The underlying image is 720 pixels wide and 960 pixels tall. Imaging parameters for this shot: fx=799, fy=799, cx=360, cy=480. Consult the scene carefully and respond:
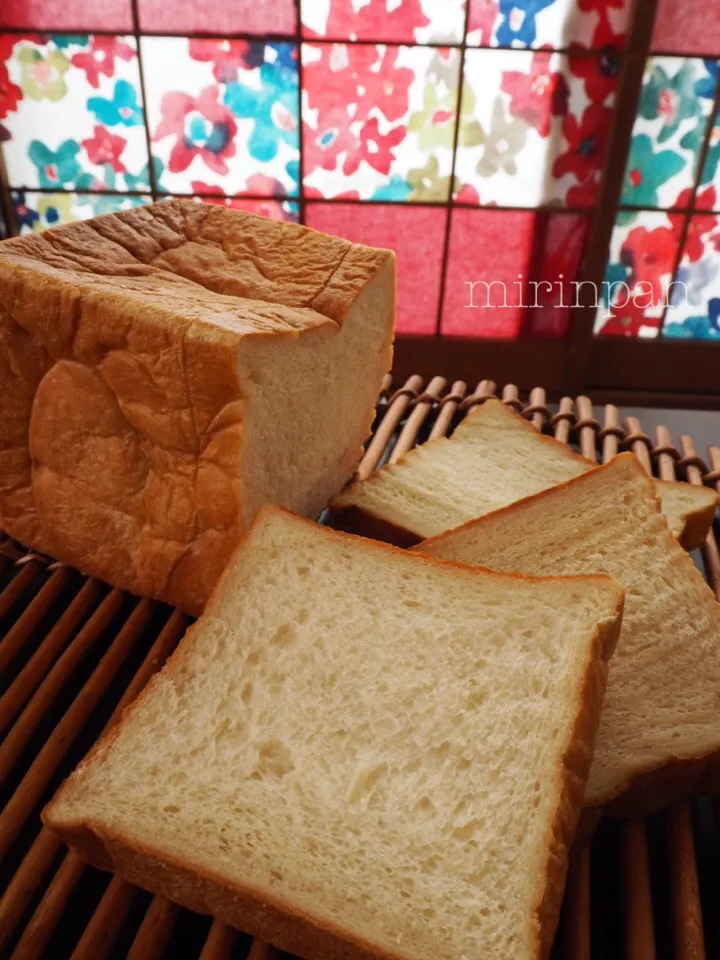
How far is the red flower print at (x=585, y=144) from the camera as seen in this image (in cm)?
320

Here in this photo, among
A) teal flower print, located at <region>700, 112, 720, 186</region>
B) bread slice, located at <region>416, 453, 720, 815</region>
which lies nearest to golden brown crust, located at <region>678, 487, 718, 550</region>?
bread slice, located at <region>416, 453, 720, 815</region>

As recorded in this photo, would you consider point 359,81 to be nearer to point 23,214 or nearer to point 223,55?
point 223,55

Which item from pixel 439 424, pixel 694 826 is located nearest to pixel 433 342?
pixel 439 424

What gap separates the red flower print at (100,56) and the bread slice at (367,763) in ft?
9.05

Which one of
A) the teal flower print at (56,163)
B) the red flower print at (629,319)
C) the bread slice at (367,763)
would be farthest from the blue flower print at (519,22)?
the bread slice at (367,763)

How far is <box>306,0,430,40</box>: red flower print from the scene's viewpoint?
3096 millimetres

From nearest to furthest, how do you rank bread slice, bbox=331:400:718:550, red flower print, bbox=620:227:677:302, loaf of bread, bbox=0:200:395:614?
loaf of bread, bbox=0:200:395:614 < bread slice, bbox=331:400:718:550 < red flower print, bbox=620:227:677:302

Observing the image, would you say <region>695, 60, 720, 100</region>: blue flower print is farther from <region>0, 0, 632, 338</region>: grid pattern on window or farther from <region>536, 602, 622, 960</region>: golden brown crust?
<region>536, 602, 622, 960</region>: golden brown crust

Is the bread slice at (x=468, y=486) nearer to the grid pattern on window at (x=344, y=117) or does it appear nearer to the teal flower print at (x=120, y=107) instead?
the grid pattern on window at (x=344, y=117)

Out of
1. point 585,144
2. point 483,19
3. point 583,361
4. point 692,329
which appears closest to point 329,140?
point 483,19

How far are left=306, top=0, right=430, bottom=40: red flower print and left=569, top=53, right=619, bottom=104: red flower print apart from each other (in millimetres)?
617

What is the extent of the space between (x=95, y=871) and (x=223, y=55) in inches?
119

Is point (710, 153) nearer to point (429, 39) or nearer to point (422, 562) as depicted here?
point (429, 39)

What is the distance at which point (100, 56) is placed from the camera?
3.16 m
